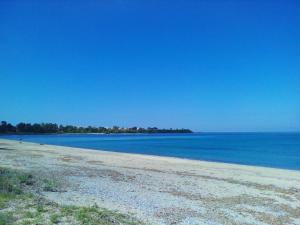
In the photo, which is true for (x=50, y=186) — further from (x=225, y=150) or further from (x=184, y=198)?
(x=225, y=150)

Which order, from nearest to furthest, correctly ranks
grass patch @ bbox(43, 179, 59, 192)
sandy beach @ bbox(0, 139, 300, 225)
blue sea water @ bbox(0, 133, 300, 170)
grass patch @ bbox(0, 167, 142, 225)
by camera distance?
1. grass patch @ bbox(0, 167, 142, 225)
2. sandy beach @ bbox(0, 139, 300, 225)
3. grass patch @ bbox(43, 179, 59, 192)
4. blue sea water @ bbox(0, 133, 300, 170)

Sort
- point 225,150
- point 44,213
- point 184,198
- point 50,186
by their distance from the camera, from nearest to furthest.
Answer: point 44,213 → point 184,198 → point 50,186 → point 225,150

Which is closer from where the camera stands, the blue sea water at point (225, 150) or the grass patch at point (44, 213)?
the grass patch at point (44, 213)

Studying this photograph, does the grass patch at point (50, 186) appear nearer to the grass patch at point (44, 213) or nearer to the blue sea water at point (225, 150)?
the grass patch at point (44, 213)

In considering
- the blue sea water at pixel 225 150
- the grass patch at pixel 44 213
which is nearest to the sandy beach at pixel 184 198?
the grass patch at pixel 44 213

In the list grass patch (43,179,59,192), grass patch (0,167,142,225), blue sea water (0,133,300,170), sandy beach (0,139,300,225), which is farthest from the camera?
blue sea water (0,133,300,170)

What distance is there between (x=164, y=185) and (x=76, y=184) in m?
4.35

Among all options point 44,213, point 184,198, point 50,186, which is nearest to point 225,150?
point 184,198

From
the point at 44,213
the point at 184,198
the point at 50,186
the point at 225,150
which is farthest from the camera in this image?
the point at 225,150

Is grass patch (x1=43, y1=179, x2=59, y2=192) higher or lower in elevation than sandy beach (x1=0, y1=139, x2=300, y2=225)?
higher

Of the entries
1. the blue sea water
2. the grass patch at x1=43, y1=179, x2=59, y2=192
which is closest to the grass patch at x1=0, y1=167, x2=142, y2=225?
the grass patch at x1=43, y1=179, x2=59, y2=192

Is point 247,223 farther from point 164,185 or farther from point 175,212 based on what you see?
point 164,185

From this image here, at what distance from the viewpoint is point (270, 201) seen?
1469 centimetres

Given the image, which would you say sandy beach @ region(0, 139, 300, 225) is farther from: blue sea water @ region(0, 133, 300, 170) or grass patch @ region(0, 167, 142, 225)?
blue sea water @ region(0, 133, 300, 170)
